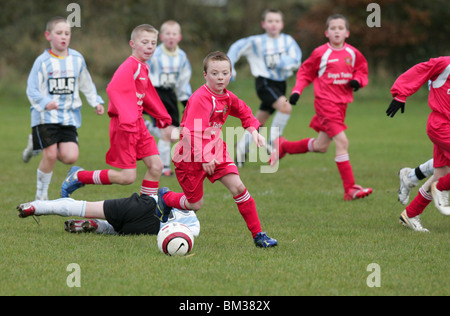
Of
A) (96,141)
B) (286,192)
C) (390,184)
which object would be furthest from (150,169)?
(96,141)

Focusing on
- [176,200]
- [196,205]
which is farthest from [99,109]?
[196,205]

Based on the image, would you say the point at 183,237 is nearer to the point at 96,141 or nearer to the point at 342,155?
the point at 342,155

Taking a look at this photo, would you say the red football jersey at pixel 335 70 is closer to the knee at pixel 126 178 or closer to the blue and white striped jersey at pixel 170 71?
the blue and white striped jersey at pixel 170 71

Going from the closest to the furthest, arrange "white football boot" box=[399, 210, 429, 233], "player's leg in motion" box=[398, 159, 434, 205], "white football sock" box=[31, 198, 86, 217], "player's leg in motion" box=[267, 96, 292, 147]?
"white football sock" box=[31, 198, 86, 217] < "white football boot" box=[399, 210, 429, 233] < "player's leg in motion" box=[398, 159, 434, 205] < "player's leg in motion" box=[267, 96, 292, 147]

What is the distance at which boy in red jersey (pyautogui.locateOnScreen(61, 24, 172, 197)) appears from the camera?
6641mm

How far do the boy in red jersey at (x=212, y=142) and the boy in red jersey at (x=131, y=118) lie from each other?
3.61 feet

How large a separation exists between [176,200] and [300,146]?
3.72 meters

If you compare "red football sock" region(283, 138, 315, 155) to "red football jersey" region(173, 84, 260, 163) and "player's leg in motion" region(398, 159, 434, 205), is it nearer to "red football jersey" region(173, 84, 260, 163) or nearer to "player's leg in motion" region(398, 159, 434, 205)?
"player's leg in motion" region(398, 159, 434, 205)

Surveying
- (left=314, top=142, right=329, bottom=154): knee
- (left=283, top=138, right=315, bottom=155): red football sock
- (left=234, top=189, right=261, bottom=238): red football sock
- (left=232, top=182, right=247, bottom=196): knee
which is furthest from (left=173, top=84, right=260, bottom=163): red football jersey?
(left=283, top=138, right=315, bottom=155): red football sock

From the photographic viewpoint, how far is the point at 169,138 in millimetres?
10539

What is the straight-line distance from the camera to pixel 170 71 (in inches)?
412

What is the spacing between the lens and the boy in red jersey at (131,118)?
664cm

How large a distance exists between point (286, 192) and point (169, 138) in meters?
2.43

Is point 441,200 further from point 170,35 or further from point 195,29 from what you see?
point 195,29
